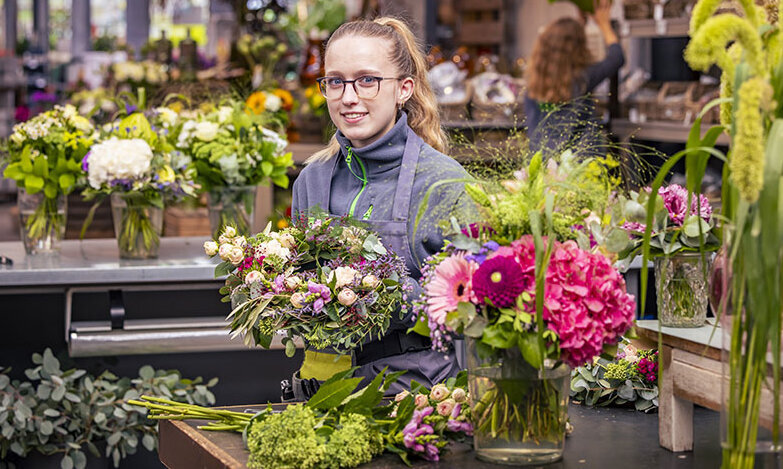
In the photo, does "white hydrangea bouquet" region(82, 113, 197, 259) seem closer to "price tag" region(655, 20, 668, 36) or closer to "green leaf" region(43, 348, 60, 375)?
"green leaf" region(43, 348, 60, 375)

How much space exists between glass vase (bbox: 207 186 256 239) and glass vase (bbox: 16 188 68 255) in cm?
47

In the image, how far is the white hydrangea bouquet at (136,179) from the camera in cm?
338

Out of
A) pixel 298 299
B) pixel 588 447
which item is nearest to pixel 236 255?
pixel 298 299

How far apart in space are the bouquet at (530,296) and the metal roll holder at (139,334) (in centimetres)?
187

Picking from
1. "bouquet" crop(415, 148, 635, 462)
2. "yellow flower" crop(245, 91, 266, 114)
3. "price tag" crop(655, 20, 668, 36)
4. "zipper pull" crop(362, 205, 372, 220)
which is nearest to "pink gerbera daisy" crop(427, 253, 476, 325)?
"bouquet" crop(415, 148, 635, 462)

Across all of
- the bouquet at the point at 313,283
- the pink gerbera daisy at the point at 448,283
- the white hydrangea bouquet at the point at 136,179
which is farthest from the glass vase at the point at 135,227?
the pink gerbera daisy at the point at 448,283

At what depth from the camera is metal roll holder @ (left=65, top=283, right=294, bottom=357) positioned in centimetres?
338

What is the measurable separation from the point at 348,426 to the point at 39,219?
224 cm

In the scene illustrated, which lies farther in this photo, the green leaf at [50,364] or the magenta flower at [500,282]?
the green leaf at [50,364]

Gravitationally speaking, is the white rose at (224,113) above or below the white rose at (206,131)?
above

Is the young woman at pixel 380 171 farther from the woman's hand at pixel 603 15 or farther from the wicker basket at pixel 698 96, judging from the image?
the woman's hand at pixel 603 15

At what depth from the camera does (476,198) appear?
5.30 ft

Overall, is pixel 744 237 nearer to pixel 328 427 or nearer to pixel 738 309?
pixel 738 309

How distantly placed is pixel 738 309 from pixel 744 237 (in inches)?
3.8
